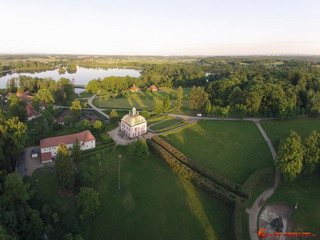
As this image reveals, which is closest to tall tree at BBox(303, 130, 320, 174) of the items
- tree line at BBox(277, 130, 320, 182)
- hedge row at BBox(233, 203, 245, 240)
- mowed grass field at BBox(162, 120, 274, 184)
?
tree line at BBox(277, 130, 320, 182)

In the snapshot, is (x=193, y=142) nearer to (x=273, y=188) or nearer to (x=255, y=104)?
(x=273, y=188)

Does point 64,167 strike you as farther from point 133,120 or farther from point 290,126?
point 290,126

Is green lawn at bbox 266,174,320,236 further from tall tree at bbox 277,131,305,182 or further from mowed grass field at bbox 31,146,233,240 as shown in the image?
mowed grass field at bbox 31,146,233,240

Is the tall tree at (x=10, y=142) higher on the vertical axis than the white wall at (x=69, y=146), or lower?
higher

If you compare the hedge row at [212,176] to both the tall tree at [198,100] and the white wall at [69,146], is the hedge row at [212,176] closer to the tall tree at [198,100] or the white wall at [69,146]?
the white wall at [69,146]

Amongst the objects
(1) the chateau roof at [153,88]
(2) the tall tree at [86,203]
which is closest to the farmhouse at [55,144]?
(2) the tall tree at [86,203]
